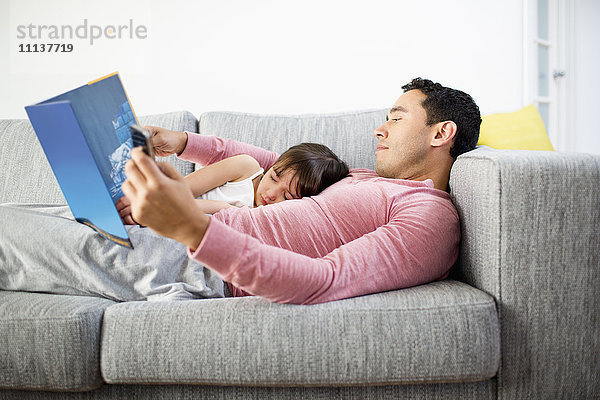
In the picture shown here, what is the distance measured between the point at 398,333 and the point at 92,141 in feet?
2.23

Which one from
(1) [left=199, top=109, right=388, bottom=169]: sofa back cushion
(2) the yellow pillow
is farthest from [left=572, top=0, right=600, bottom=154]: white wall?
(1) [left=199, top=109, right=388, bottom=169]: sofa back cushion

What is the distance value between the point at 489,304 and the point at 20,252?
1.04 m

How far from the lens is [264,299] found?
3.10 feet

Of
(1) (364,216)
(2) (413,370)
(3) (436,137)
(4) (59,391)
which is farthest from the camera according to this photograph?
(3) (436,137)

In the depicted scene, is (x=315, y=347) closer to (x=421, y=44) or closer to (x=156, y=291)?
(x=156, y=291)

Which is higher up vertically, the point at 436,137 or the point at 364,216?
the point at 436,137

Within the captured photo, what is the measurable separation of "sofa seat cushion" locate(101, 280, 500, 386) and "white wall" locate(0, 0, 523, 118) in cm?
171

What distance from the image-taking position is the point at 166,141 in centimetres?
140

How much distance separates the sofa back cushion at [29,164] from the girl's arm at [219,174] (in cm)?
37

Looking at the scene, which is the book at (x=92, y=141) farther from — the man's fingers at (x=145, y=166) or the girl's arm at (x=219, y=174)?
the girl's arm at (x=219, y=174)

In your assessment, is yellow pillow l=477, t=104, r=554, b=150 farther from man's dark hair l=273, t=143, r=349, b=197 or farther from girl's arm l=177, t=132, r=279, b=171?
girl's arm l=177, t=132, r=279, b=171

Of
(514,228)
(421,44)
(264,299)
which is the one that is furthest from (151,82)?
(514,228)

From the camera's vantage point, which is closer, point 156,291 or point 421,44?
point 156,291

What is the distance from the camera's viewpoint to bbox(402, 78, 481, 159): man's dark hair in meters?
1.36
